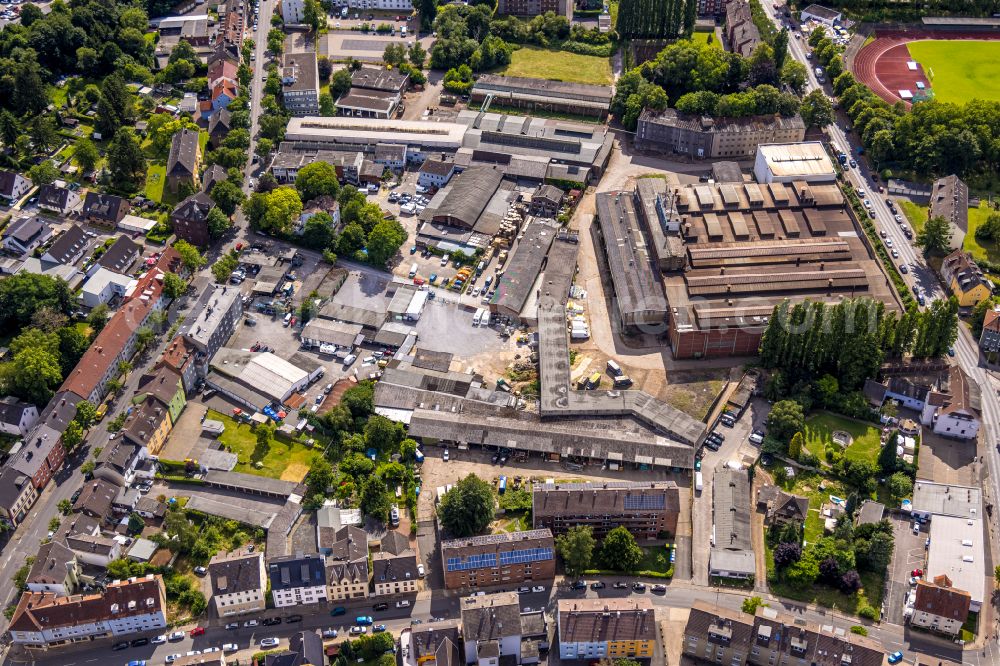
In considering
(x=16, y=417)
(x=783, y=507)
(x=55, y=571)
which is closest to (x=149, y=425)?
(x=16, y=417)

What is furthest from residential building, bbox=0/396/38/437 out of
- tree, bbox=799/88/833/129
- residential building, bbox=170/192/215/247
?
tree, bbox=799/88/833/129

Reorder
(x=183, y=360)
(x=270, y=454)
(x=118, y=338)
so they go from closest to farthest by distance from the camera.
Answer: (x=270, y=454) < (x=183, y=360) < (x=118, y=338)

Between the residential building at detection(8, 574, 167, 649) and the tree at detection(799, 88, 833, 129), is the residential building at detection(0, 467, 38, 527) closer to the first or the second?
the residential building at detection(8, 574, 167, 649)

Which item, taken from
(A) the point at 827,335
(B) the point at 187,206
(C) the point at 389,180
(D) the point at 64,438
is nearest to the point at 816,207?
(A) the point at 827,335

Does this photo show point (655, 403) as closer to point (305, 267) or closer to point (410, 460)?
point (410, 460)

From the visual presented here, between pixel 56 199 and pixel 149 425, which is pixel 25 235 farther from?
pixel 149 425

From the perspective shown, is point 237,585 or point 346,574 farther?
point 346,574

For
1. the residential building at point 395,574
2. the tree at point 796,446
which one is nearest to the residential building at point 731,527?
the tree at point 796,446
